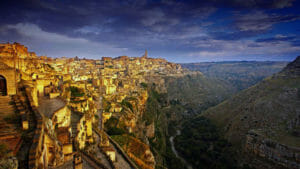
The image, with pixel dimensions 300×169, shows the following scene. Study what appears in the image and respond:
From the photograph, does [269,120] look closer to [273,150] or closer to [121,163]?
[273,150]

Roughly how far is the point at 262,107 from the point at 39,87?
223ft

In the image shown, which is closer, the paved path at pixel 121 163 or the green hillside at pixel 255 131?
the paved path at pixel 121 163

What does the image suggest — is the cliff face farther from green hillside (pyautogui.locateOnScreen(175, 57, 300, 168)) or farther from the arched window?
the arched window

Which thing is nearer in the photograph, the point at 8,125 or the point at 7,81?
the point at 8,125

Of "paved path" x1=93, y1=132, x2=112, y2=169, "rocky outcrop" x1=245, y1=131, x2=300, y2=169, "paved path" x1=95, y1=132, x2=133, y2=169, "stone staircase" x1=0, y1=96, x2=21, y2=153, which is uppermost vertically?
"stone staircase" x1=0, y1=96, x2=21, y2=153

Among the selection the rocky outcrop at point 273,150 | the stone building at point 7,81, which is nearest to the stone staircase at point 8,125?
the stone building at point 7,81

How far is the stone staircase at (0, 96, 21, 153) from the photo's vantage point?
24.2 ft

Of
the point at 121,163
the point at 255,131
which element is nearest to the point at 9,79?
the point at 121,163

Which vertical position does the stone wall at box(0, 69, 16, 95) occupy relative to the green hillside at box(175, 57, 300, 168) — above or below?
above

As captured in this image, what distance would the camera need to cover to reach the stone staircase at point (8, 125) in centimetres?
737

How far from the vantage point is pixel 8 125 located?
8531 millimetres

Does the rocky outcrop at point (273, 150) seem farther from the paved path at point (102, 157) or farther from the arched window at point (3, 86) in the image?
the arched window at point (3, 86)

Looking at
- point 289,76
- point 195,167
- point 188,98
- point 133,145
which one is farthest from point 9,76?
point 188,98

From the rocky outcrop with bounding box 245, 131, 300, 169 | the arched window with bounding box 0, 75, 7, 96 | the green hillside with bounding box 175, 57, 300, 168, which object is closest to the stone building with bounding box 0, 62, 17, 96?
the arched window with bounding box 0, 75, 7, 96
